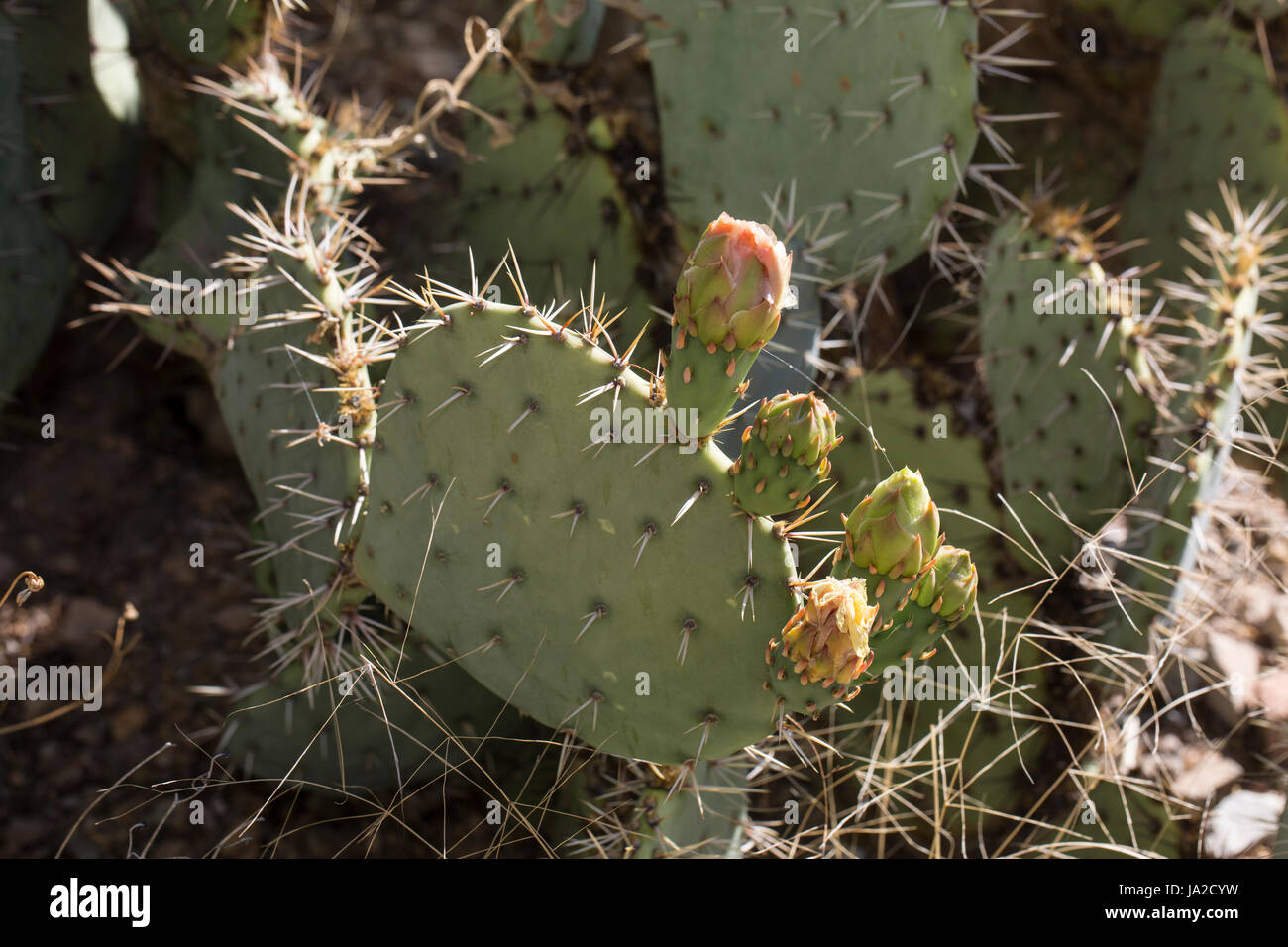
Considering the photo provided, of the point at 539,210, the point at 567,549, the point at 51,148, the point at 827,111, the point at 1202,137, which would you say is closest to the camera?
the point at 567,549

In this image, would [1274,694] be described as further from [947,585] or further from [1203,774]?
[947,585]

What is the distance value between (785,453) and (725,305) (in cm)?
18

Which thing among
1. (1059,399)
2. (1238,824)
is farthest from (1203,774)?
(1059,399)

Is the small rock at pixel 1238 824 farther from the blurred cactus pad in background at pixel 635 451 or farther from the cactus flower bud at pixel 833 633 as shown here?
the cactus flower bud at pixel 833 633

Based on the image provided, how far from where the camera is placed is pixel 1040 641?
1.95 meters

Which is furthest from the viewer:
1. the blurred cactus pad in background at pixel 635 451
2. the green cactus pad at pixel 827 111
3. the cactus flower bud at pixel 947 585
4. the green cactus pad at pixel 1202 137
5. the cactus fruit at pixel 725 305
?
the green cactus pad at pixel 1202 137

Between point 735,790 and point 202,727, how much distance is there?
1079 mm

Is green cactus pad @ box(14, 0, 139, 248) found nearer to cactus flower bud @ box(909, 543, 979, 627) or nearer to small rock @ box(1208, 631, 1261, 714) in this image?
cactus flower bud @ box(909, 543, 979, 627)

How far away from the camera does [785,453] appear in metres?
1.14

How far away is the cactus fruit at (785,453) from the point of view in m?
1.13

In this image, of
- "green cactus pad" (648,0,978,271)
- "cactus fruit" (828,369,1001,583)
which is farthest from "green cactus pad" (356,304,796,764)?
"green cactus pad" (648,0,978,271)

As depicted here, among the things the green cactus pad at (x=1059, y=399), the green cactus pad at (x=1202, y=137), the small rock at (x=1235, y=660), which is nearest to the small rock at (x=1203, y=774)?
the small rock at (x=1235, y=660)

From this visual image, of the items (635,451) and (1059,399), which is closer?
(635,451)

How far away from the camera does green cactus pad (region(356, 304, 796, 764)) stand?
1262mm
